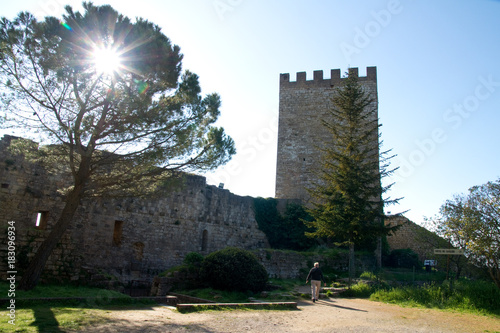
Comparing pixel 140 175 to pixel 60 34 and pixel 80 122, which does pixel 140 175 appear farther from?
pixel 60 34

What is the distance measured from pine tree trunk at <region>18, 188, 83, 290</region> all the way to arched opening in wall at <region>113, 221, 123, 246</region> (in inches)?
226

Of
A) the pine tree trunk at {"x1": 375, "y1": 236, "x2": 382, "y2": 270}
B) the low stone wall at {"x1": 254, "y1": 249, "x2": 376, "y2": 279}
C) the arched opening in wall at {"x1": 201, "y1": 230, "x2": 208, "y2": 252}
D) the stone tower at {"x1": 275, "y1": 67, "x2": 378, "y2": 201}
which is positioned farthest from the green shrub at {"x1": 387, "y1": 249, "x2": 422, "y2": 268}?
the arched opening in wall at {"x1": 201, "y1": 230, "x2": 208, "y2": 252}

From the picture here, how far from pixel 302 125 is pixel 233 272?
18789mm

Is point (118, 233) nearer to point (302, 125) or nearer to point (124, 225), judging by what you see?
point (124, 225)

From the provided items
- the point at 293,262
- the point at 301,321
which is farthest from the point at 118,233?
the point at 301,321

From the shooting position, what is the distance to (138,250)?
16.7 m

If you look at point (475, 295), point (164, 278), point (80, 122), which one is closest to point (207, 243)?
point (164, 278)

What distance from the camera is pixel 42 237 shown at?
39.7 ft

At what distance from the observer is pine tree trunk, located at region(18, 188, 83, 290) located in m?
9.89

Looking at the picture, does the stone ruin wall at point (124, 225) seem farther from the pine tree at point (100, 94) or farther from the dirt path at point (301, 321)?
the dirt path at point (301, 321)

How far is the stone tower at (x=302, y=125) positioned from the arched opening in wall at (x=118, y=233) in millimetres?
13977

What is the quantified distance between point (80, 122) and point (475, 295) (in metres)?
12.0

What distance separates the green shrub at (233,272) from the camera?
12359 mm

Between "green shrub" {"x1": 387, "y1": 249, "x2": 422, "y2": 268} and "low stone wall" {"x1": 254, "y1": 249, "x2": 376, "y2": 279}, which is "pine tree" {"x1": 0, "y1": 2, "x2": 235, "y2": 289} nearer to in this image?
"low stone wall" {"x1": 254, "y1": 249, "x2": 376, "y2": 279}
